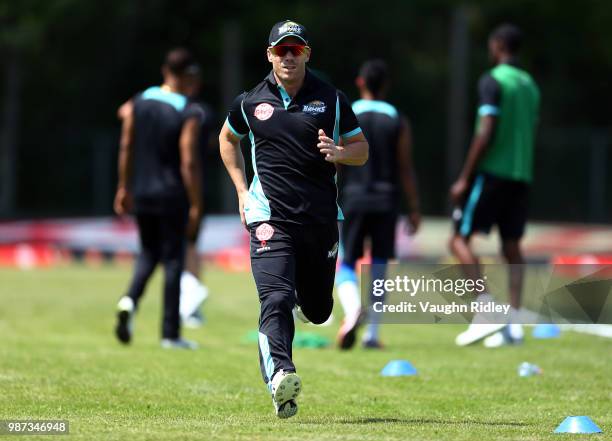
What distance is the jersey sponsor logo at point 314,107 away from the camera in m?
7.54

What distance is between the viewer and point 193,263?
1357 centimetres

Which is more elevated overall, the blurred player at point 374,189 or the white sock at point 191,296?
the blurred player at point 374,189

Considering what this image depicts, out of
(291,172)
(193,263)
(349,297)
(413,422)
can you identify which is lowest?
(193,263)

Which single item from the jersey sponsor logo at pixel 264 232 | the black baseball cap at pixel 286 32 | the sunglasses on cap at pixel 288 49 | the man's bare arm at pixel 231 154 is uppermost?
the black baseball cap at pixel 286 32

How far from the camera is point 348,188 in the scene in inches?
471

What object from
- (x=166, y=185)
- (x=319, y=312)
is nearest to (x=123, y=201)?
(x=166, y=185)

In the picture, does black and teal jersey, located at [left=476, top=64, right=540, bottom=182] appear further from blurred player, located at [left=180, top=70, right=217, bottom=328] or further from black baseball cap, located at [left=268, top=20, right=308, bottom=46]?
black baseball cap, located at [left=268, top=20, right=308, bottom=46]

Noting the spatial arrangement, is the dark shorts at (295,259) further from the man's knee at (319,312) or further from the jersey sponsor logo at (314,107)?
the jersey sponsor logo at (314,107)

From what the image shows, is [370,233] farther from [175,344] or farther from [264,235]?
[264,235]

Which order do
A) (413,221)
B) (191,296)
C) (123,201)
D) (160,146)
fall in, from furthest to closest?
1. (191,296)
2. (413,221)
3. (123,201)
4. (160,146)

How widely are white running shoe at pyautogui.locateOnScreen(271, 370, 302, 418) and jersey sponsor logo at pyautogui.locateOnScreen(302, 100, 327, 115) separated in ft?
4.79

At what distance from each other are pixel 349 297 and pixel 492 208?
1446mm

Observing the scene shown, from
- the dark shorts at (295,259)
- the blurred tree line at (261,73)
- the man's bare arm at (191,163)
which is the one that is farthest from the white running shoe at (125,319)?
the blurred tree line at (261,73)

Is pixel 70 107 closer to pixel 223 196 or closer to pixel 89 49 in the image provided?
pixel 89 49
